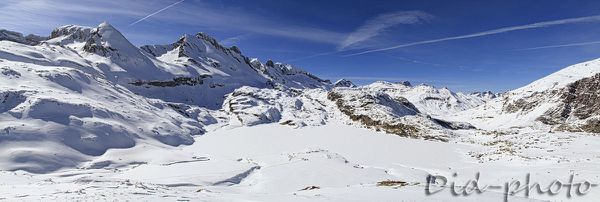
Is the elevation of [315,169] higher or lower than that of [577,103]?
lower

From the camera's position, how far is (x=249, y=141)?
7069 centimetres

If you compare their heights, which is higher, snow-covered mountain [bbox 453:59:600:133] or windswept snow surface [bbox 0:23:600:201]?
snow-covered mountain [bbox 453:59:600:133]

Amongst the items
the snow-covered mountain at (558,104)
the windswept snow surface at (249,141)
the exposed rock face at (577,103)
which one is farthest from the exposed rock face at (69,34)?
Answer: the exposed rock face at (577,103)

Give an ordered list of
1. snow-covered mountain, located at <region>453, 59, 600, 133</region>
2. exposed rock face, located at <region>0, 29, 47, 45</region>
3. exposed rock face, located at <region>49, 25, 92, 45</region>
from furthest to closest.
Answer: exposed rock face, located at <region>49, 25, 92, 45</region>
exposed rock face, located at <region>0, 29, 47, 45</region>
snow-covered mountain, located at <region>453, 59, 600, 133</region>

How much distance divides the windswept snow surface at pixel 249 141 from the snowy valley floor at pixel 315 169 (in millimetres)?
182

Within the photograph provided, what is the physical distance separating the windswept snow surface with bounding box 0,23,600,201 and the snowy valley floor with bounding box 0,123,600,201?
182 mm

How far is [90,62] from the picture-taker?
12475cm

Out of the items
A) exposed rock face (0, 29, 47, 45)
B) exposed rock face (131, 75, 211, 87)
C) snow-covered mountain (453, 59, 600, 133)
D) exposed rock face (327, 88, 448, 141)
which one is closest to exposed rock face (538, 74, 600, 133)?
snow-covered mountain (453, 59, 600, 133)

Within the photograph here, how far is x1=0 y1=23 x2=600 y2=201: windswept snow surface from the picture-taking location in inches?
1304

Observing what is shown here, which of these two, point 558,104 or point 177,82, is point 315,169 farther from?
point 177,82

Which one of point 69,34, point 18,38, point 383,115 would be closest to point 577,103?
point 383,115

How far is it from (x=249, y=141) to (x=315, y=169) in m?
28.7

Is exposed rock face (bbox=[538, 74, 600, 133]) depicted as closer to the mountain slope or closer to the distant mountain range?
the distant mountain range

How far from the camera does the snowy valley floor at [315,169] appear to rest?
89.8ft
